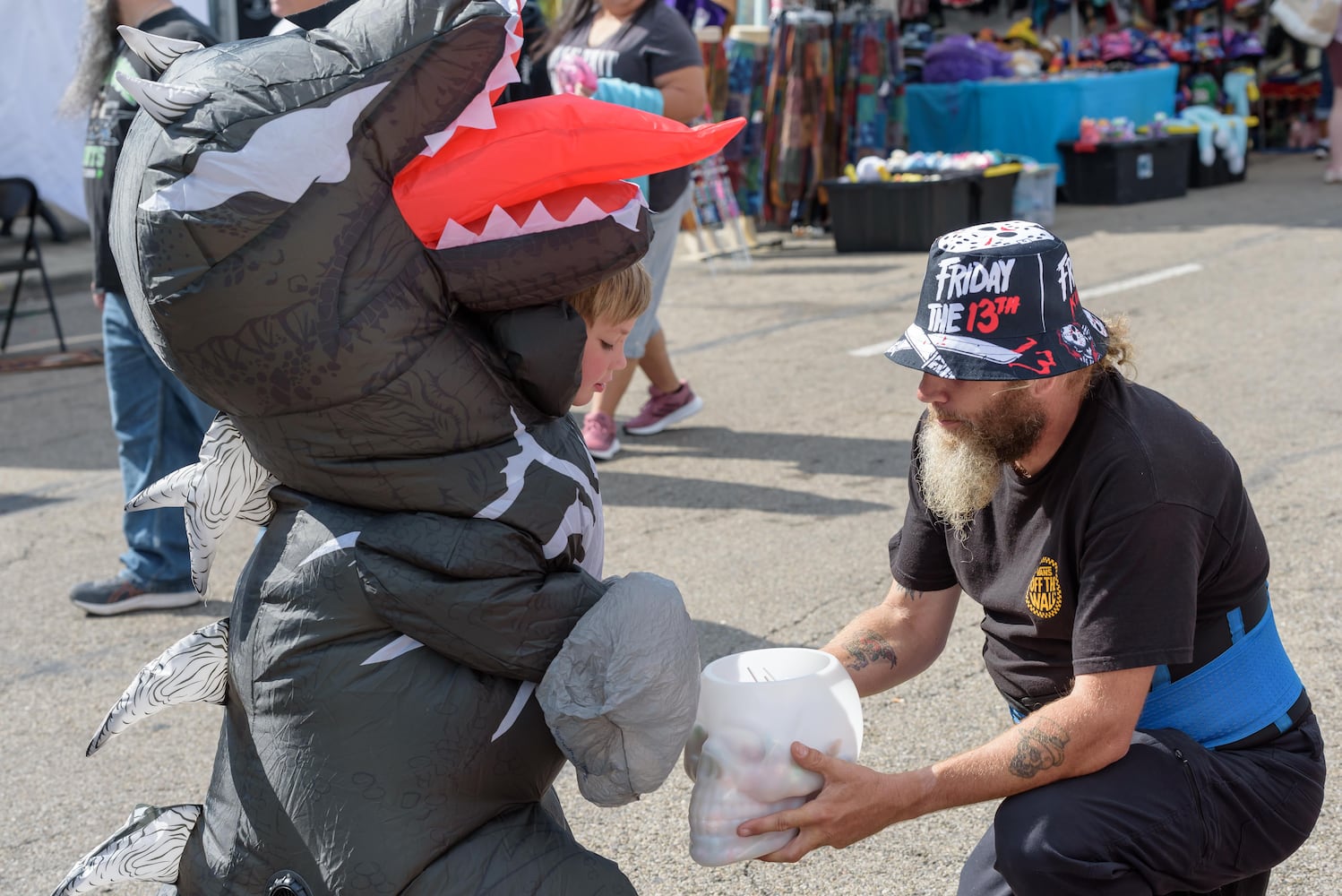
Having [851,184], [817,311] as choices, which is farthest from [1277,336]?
[851,184]

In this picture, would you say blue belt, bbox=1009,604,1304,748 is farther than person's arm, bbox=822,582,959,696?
No

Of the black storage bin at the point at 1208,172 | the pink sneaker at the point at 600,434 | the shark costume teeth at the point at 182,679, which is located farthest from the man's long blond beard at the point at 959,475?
the black storage bin at the point at 1208,172

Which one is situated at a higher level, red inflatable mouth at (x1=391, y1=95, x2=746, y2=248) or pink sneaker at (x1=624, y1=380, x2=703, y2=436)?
red inflatable mouth at (x1=391, y1=95, x2=746, y2=248)

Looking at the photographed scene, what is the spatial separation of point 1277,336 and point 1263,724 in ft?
16.8

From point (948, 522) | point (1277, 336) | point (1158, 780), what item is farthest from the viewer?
point (1277, 336)

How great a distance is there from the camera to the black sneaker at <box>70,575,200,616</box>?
4.33 m

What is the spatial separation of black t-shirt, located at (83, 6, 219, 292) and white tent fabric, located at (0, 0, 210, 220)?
22.0ft

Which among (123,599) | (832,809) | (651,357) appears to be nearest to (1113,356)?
(832,809)

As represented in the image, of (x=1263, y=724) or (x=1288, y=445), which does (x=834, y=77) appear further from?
(x=1263, y=724)

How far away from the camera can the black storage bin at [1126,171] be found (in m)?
11.7

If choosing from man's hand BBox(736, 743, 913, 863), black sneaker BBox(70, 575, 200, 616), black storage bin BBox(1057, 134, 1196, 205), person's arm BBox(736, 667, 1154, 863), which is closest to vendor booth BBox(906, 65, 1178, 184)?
black storage bin BBox(1057, 134, 1196, 205)

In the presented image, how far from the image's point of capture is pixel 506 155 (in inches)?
70.8

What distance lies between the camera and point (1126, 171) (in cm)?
1171

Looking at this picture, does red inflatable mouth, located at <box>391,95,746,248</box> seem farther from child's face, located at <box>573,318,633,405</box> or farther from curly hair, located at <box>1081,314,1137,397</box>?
curly hair, located at <box>1081,314,1137,397</box>
